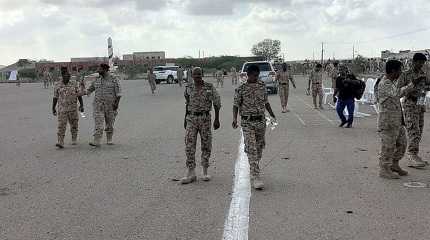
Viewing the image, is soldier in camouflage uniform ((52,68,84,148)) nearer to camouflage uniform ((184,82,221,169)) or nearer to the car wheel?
camouflage uniform ((184,82,221,169))

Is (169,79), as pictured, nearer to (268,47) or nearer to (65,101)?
(65,101)

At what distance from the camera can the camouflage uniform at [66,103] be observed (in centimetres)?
1210

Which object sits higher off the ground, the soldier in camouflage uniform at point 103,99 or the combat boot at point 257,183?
the soldier in camouflage uniform at point 103,99

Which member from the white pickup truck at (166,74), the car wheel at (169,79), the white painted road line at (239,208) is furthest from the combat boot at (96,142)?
the car wheel at (169,79)

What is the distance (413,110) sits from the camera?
357 inches

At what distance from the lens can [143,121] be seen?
17.8m

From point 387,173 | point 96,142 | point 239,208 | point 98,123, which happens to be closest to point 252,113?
point 239,208

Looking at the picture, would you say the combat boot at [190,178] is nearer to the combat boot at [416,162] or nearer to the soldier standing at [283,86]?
the combat boot at [416,162]

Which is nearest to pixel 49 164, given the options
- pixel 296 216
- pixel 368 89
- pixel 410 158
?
pixel 296 216

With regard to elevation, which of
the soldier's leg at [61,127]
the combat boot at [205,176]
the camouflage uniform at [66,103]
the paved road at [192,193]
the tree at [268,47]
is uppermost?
the tree at [268,47]

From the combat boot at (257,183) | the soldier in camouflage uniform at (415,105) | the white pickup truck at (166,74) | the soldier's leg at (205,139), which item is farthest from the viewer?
the white pickup truck at (166,74)

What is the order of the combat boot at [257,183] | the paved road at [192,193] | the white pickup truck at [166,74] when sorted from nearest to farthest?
the paved road at [192,193] → the combat boot at [257,183] → the white pickup truck at [166,74]

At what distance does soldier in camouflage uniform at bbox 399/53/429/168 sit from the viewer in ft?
29.1

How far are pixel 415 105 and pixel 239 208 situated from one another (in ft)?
12.4
